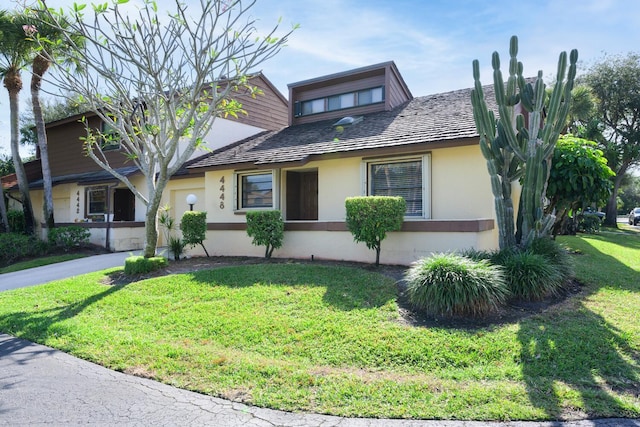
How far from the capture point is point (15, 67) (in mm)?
16672

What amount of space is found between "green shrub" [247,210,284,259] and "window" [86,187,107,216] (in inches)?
433

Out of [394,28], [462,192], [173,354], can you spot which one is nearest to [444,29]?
[394,28]

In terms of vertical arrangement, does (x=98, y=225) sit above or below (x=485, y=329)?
above

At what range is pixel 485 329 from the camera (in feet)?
18.0

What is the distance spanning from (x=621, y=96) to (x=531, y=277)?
27.7m

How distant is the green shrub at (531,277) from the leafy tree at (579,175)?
3811 mm

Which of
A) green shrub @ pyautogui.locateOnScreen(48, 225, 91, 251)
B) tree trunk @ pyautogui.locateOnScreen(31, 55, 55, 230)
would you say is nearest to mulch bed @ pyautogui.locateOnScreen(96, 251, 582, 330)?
green shrub @ pyautogui.locateOnScreen(48, 225, 91, 251)

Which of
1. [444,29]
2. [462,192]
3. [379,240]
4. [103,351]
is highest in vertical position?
[444,29]

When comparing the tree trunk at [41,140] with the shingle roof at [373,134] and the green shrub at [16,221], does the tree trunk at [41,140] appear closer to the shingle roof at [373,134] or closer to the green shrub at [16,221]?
the green shrub at [16,221]

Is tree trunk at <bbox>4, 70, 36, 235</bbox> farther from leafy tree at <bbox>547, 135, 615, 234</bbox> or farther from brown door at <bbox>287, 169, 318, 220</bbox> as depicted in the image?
leafy tree at <bbox>547, 135, 615, 234</bbox>

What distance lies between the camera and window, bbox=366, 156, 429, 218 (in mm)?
10023

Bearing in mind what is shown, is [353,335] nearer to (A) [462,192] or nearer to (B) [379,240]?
(B) [379,240]

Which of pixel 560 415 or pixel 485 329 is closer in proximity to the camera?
pixel 560 415

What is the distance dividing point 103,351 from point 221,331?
5.04ft
